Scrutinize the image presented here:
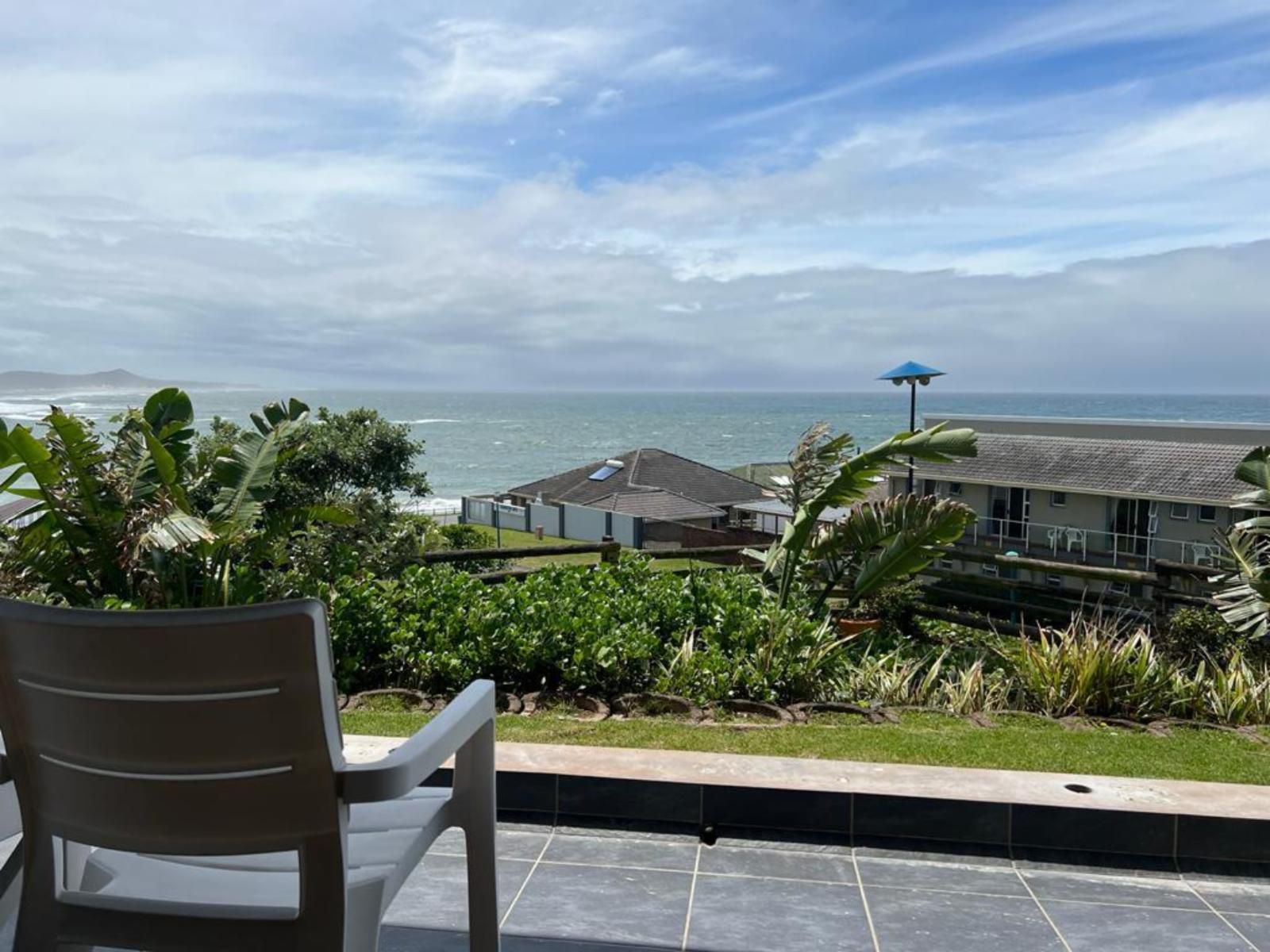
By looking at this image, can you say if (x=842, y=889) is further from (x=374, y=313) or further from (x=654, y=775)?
(x=374, y=313)

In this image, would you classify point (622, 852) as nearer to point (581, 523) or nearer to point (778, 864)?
point (778, 864)

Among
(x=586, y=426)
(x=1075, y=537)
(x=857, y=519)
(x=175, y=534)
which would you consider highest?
(x=586, y=426)

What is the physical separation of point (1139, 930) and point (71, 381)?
169840 millimetres

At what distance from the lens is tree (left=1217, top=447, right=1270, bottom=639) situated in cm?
738

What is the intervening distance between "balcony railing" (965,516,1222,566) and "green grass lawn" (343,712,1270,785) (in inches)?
705

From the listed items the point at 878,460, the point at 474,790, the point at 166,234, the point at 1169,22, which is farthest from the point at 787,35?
the point at 166,234

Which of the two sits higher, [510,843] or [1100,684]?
[510,843]

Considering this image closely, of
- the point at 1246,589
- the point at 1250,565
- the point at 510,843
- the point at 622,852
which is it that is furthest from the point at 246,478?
the point at 1250,565

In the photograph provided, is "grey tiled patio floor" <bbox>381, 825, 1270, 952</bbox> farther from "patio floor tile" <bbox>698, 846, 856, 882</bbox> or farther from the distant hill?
the distant hill

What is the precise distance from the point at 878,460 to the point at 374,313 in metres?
145

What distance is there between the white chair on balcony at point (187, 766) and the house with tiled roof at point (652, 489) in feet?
89.9

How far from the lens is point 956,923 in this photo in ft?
8.88

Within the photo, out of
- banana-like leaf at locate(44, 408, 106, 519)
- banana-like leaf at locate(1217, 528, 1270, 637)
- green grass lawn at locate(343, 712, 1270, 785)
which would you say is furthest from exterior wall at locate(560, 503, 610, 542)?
green grass lawn at locate(343, 712, 1270, 785)

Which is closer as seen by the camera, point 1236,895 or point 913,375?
point 1236,895
